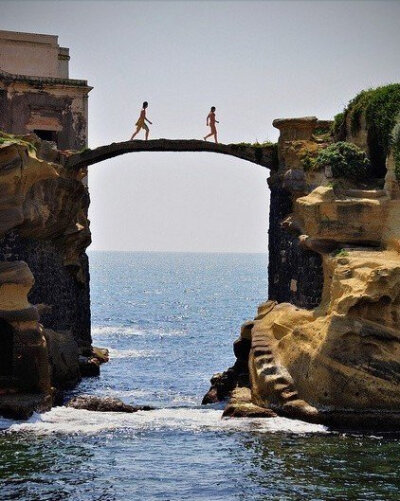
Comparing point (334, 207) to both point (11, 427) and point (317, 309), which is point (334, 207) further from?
point (11, 427)

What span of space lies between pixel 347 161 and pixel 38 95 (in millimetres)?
19119

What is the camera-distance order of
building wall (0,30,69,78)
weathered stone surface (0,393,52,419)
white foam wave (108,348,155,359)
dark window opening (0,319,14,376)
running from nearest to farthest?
weathered stone surface (0,393,52,419) → dark window opening (0,319,14,376) → building wall (0,30,69,78) → white foam wave (108,348,155,359)

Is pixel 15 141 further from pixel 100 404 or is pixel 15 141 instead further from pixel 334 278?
pixel 334 278

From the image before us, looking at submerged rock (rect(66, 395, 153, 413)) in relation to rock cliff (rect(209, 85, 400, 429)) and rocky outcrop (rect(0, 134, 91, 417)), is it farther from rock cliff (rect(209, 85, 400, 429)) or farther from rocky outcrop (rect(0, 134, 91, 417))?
rock cliff (rect(209, 85, 400, 429))

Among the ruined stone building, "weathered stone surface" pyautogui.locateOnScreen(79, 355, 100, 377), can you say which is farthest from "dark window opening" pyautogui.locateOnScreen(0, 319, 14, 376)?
the ruined stone building

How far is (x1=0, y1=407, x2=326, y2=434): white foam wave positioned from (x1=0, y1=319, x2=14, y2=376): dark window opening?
2331 millimetres

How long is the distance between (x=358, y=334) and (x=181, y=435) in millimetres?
5906

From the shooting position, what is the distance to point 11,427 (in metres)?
38.2

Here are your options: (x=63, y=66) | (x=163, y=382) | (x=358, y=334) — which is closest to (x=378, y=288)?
(x=358, y=334)

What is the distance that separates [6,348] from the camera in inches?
1715

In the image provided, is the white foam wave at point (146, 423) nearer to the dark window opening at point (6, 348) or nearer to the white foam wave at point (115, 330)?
the dark window opening at point (6, 348)

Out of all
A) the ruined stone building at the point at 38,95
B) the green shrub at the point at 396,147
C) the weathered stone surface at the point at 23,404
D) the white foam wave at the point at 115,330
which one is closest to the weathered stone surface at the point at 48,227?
the ruined stone building at the point at 38,95

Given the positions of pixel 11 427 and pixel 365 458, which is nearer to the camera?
pixel 365 458

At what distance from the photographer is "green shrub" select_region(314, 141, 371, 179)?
44.0 m
